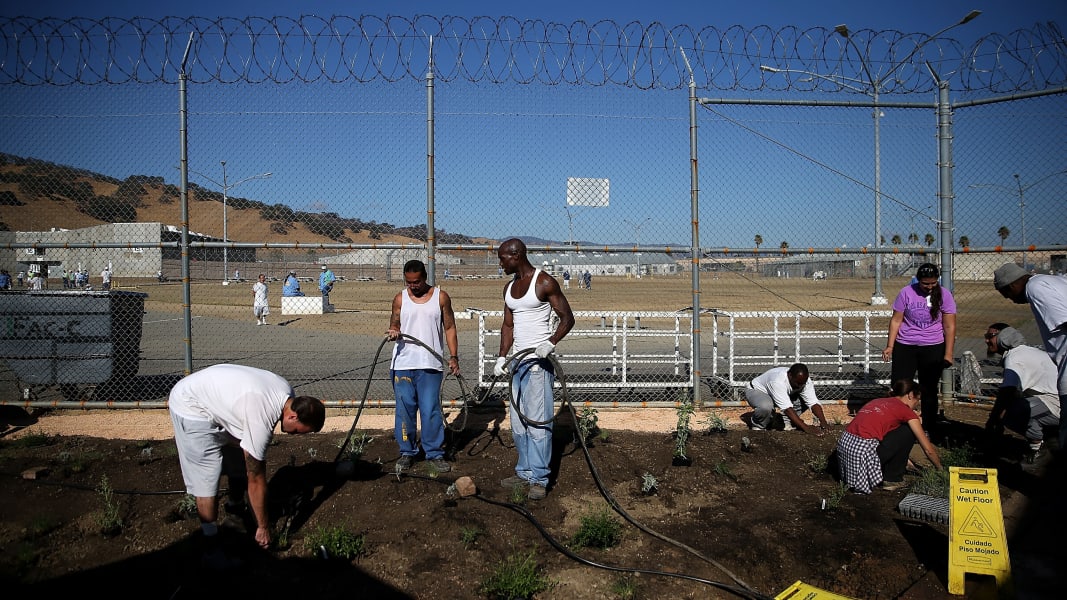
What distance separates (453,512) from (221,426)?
1.65 meters

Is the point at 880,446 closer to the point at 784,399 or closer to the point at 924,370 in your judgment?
the point at 784,399

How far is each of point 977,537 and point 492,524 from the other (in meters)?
2.85

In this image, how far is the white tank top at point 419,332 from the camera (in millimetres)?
5773

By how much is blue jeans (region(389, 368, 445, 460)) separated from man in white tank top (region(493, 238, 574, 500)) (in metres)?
0.83

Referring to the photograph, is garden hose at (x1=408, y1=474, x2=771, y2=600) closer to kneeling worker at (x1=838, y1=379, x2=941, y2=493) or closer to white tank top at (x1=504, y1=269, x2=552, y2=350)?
white tank top at (x1=504, y1=269, x2=552, y2=350)

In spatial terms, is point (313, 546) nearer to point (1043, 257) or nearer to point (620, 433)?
point (620, 433)

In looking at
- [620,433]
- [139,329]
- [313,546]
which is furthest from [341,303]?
[313,546]

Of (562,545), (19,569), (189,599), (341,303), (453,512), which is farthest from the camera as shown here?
(341,303)

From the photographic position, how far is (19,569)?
3943mm

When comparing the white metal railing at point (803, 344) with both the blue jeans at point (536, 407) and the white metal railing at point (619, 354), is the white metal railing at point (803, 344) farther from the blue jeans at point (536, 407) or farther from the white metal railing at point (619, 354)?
the blue jeans at point (536, 407)

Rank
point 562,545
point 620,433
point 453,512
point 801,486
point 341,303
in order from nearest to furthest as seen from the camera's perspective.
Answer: point 562,545 < point 453,512 < point 801,486 < point 620,433 < point 341,303

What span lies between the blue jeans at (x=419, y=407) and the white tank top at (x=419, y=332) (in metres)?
0.08

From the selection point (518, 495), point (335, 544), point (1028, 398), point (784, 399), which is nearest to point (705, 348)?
point (784, 399)

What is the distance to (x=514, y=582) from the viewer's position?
145 inches
